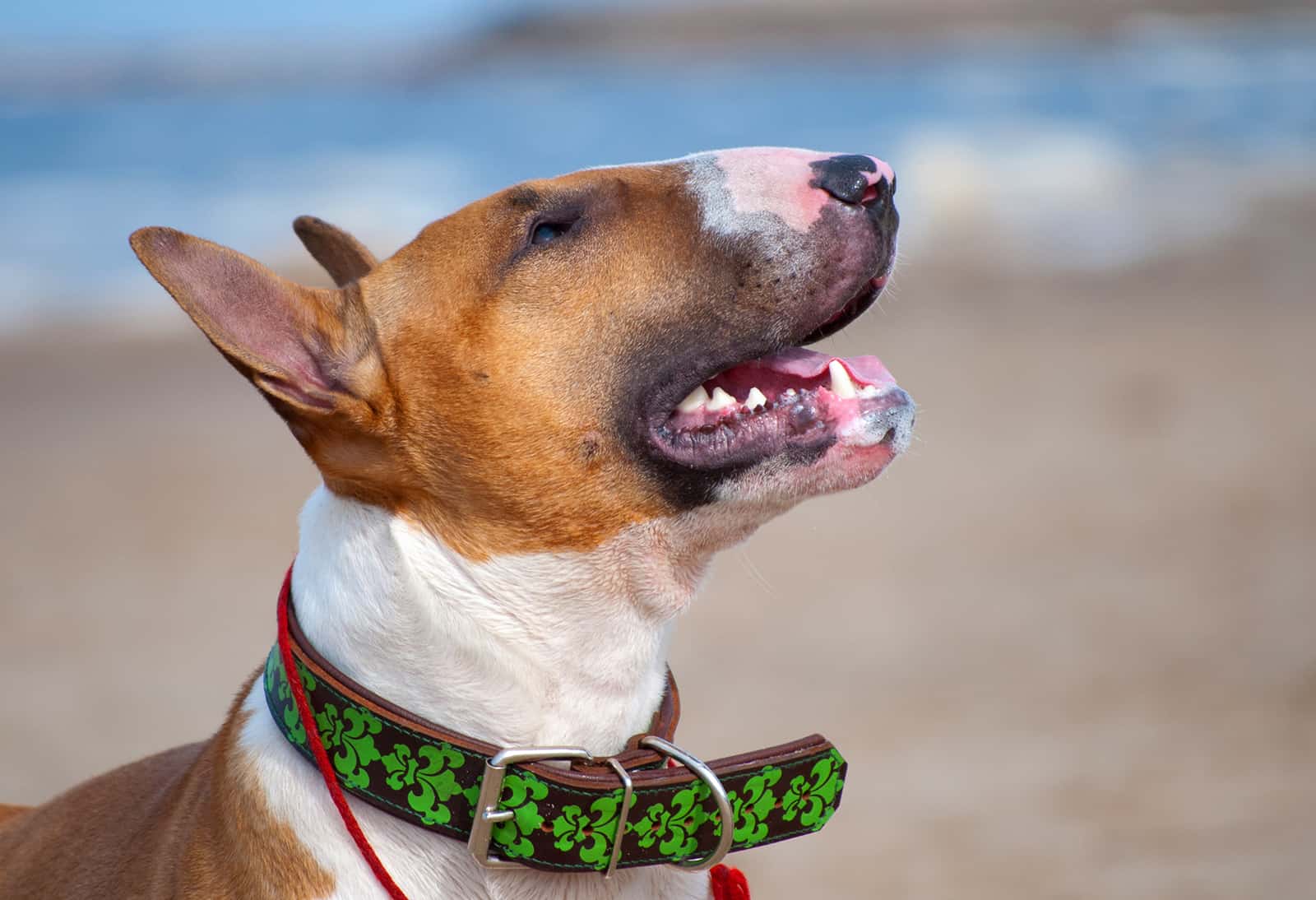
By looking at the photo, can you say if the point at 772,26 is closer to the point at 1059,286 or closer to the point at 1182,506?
the point at 1059,286

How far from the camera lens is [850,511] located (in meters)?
6.55

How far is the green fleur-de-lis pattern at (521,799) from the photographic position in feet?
7.14

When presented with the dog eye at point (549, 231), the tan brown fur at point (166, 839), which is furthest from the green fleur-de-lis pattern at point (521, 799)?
the dog eye at point (549, 231)

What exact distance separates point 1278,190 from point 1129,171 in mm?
1251

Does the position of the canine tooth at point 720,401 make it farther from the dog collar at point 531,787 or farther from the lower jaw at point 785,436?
the dog collar at point 531,787

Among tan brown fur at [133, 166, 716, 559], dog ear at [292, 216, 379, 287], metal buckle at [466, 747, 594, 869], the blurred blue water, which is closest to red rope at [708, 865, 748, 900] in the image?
metal buckle at [466, 747, 594, 869]

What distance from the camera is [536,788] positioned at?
7.10 feet

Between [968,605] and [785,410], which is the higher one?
[968,605]

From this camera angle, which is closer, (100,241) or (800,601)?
(800,601)

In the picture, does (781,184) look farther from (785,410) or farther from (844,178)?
(785,410)

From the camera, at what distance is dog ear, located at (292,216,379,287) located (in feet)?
9.89

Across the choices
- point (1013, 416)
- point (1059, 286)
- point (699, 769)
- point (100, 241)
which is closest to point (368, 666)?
point (699, 769)

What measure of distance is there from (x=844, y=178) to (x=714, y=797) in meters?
1.05

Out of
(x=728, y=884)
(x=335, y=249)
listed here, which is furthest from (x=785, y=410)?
(x=335, y=249)
